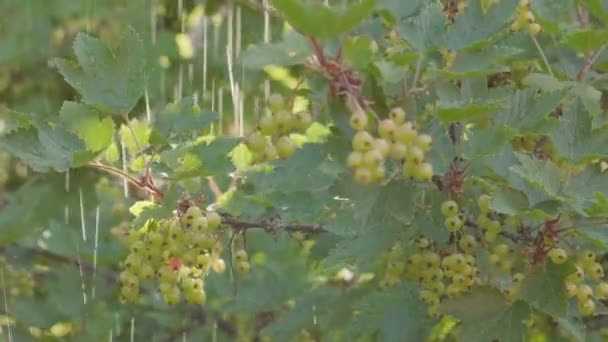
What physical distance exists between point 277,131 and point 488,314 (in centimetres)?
44

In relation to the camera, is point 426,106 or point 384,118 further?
point 426,106

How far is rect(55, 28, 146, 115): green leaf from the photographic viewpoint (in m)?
1.47

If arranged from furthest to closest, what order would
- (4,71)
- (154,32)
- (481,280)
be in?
(4,71)
(154,32)
(481,280)

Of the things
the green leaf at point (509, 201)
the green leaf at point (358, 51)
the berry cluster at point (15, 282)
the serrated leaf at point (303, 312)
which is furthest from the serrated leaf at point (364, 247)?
the berry cluster at point (15, 282)

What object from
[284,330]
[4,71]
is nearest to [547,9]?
[284,330]

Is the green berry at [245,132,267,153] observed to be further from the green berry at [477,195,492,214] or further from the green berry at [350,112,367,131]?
the green berry at [477,195,492,214]

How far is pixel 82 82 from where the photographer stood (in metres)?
1.47

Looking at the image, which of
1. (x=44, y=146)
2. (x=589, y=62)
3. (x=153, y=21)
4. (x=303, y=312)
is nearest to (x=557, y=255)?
(x=589, y=62)

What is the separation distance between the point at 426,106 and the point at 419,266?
296 mm

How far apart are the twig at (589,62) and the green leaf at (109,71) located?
0.60 metres

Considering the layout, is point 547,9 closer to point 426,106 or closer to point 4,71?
point 426,106

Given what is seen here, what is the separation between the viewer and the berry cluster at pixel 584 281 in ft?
4.88

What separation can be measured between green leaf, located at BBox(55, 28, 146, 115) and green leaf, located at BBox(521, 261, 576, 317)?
1.82ft

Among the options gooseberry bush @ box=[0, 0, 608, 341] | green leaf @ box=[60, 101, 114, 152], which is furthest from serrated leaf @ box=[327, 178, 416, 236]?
green leaf @ box=[60, 101, 114, 152]
